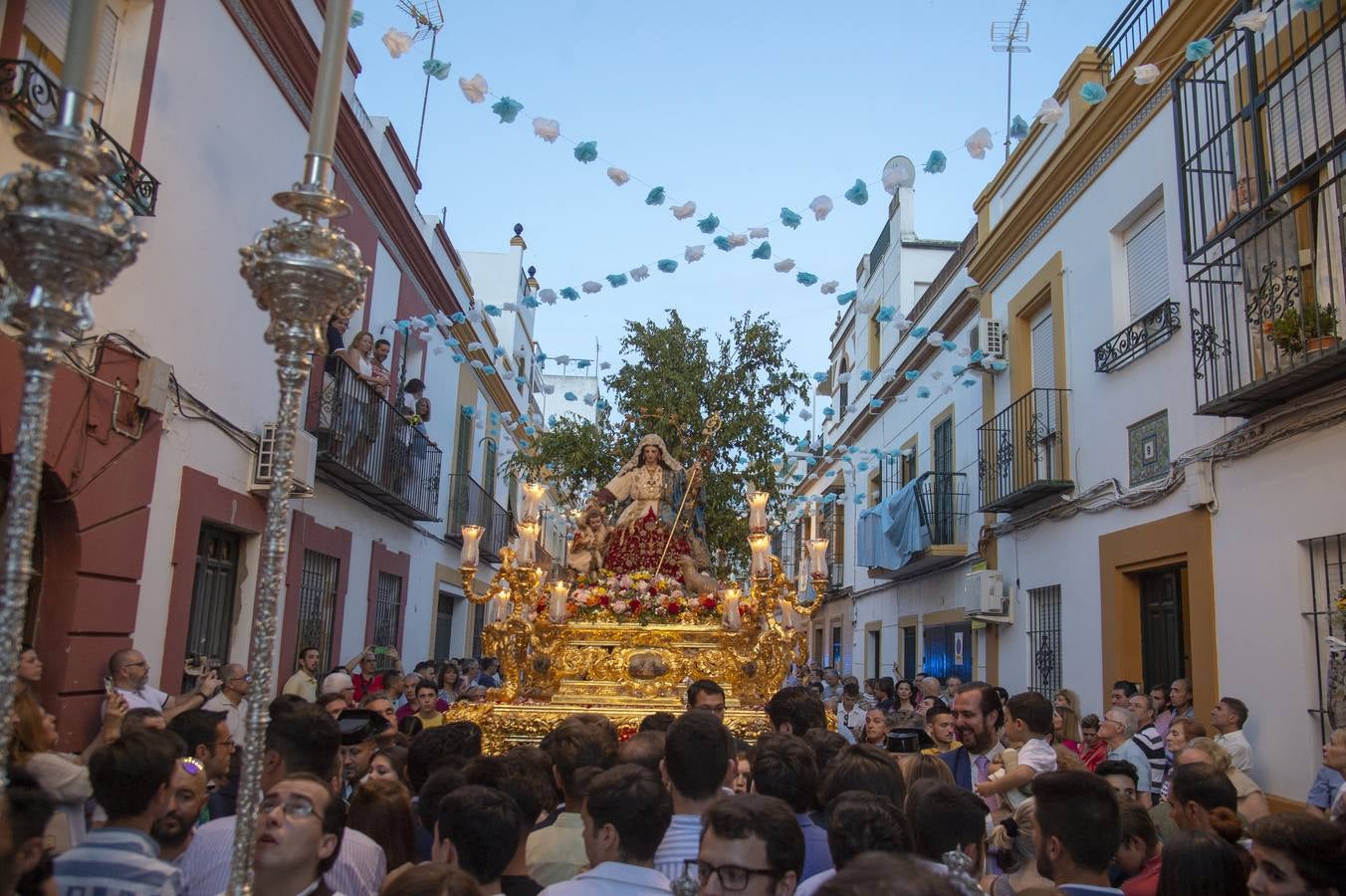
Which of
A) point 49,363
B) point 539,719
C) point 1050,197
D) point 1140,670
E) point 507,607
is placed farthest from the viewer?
point 1050,197

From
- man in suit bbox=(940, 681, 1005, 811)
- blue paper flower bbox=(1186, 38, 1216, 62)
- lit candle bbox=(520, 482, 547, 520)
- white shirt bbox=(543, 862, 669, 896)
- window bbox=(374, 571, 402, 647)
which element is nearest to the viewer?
white shirt bbox=(543, 862, 669, 896)

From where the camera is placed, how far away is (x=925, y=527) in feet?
48.3

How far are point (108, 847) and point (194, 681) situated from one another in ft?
20.0

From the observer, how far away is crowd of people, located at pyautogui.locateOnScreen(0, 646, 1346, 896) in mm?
2537

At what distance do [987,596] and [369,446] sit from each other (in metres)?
7.00

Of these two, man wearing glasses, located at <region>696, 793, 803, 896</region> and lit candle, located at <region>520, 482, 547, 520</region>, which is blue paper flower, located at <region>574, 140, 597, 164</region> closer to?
lit candle, located at <region>520, 482, 547, 520</region>

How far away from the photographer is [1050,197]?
11.5 meters

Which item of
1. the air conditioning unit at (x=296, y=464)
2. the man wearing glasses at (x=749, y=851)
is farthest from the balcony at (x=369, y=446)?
the man wearing glasses at (x=749, y=851)

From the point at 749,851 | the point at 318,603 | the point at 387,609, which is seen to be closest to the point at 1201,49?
the point at 749,851

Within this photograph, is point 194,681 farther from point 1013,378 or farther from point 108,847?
point 1013,378

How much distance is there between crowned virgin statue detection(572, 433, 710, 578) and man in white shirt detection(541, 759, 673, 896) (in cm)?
564

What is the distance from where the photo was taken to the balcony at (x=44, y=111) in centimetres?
553

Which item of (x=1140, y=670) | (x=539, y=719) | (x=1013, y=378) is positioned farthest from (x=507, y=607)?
(x=1013, y=378)

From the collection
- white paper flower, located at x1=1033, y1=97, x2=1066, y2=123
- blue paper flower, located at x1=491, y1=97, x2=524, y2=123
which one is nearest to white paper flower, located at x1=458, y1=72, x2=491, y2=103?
blue paper flower, located at x1=491, y1=97, x2=524, y2=123
